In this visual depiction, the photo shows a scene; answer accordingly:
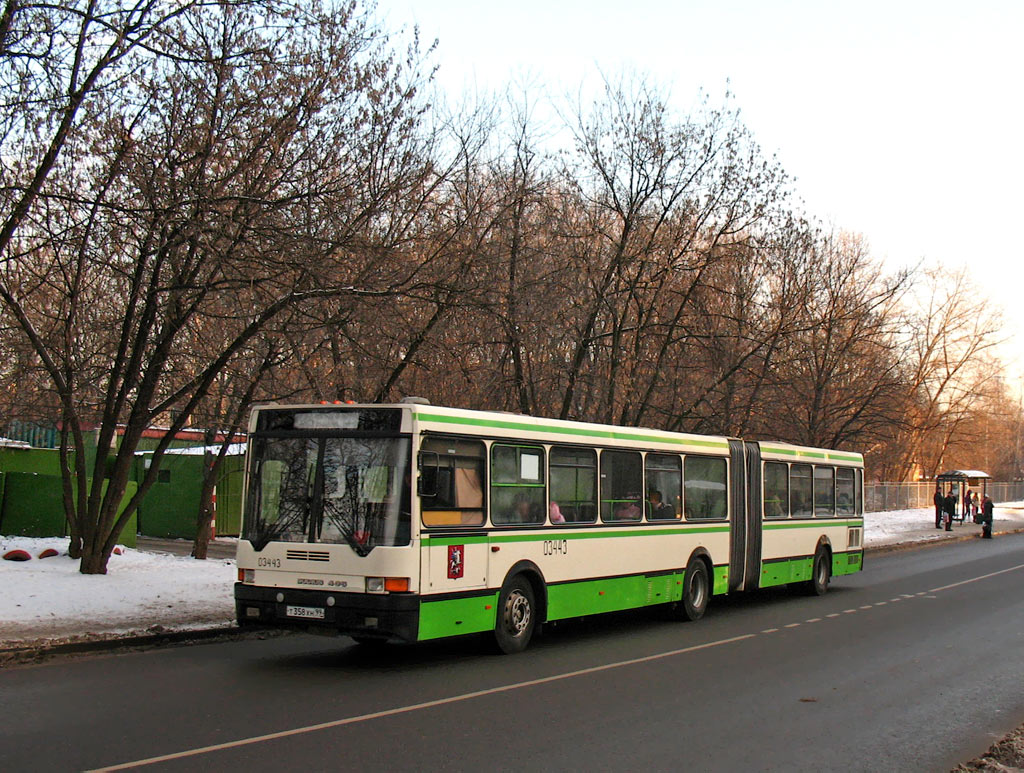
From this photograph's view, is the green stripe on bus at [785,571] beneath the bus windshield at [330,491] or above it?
beneath

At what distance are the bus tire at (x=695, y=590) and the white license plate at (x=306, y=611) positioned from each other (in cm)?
653

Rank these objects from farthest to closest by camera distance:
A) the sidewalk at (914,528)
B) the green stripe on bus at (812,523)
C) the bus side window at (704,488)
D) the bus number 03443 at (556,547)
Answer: the sidewalk at (914,528)
the green stripe on bus at (812,523)
the bus side window at (704,488)
the bus number 03443 at (556,547)

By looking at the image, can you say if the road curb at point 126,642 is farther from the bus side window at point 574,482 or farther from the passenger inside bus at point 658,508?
the passenger inside bus at point 658,508

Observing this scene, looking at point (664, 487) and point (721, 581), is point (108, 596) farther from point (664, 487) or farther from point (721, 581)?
point (721, 581)

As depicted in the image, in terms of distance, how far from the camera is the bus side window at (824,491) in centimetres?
2017

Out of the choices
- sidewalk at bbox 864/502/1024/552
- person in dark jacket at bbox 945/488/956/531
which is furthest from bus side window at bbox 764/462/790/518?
person in dark jacket at bbox 945/488/956/531

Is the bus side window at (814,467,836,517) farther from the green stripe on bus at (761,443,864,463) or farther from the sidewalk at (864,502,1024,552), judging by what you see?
the sidewalk at (864,502,1024,552)

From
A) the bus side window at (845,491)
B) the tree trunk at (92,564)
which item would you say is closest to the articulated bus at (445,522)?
the tree trunk at (92,564)

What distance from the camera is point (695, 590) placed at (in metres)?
15.9

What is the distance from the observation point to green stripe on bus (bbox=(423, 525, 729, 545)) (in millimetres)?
10961

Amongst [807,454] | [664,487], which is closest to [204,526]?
[664,487]

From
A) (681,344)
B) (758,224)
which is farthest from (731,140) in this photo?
(681,344)

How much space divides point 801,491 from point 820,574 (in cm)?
181

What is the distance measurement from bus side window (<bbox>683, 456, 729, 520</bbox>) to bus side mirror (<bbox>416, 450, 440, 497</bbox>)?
583 cm
